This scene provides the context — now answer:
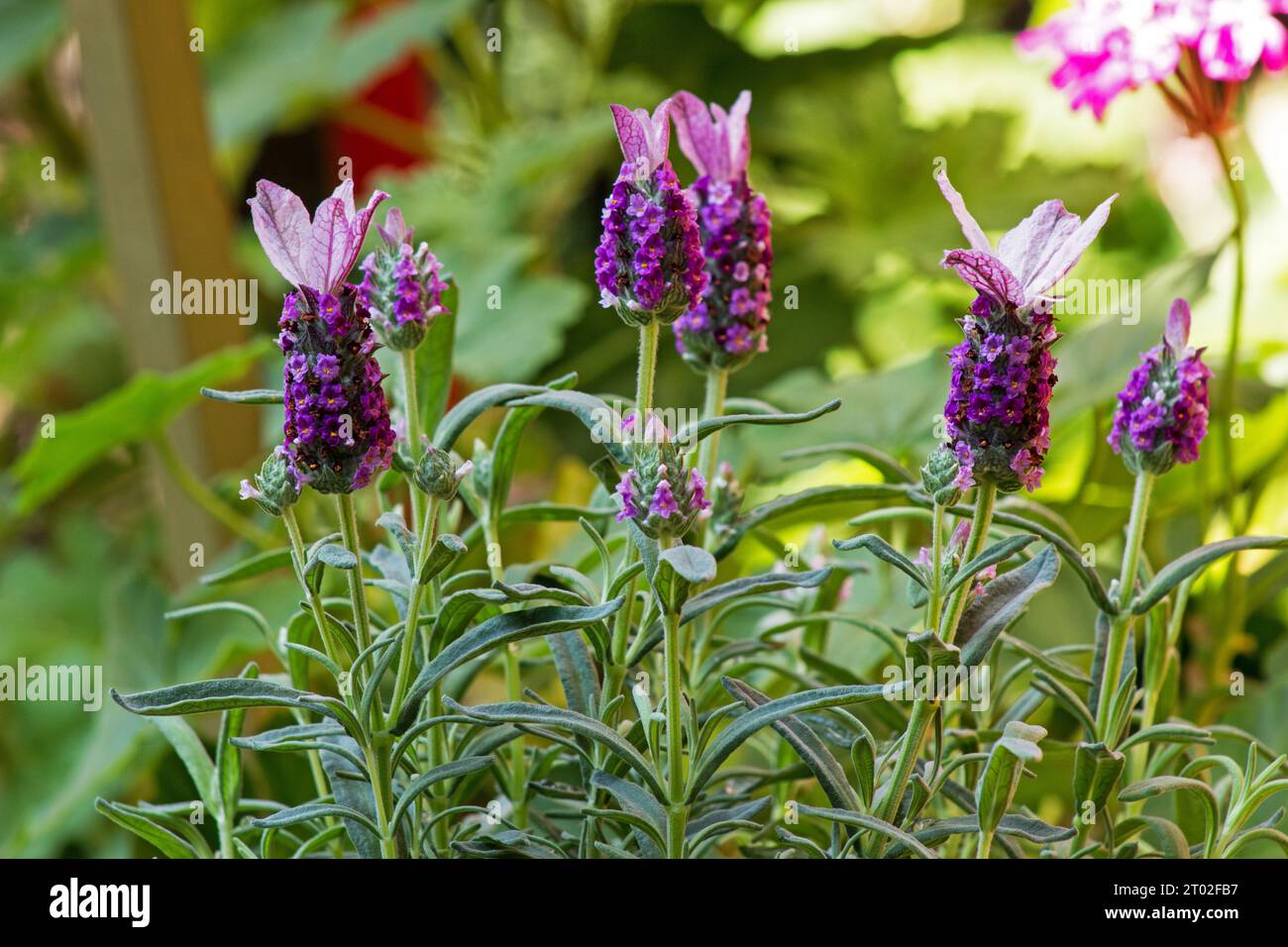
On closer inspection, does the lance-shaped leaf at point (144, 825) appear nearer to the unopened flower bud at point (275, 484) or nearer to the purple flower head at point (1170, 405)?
A: the unopened flower bud at point (275, 484)

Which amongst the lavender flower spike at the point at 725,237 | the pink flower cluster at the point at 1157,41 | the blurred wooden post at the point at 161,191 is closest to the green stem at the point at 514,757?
the lavender flower spike at the point at 725,237

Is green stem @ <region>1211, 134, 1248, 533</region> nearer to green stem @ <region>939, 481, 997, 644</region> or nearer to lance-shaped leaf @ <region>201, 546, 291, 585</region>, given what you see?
green stem @ <region>939, 481, 997, 644</region>

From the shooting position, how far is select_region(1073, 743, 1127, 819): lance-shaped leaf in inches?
15.2

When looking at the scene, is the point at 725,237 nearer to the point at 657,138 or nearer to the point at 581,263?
the point at 657,138

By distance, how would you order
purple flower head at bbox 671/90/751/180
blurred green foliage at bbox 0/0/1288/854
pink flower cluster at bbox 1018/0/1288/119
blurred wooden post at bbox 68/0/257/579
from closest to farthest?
purple flower head at bbox 671/90/751/180 < pink flower cluster at bbox 1018/0/1288/119 < blurred green foliage at bbox 0/0/1288/854 < blurred wooden post at bbox 68/0/257/579

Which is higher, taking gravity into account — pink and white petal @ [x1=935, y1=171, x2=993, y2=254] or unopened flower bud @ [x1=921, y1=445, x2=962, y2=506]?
pink and white petal @ [x1=935, y1=171, x2=993, y2=254]

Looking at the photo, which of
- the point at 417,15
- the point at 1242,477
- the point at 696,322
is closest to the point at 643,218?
the point at 696,322

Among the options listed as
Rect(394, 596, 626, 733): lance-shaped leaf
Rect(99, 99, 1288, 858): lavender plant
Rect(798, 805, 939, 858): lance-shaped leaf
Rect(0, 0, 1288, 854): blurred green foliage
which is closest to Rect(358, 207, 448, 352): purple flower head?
Rect(99, 99, 1288, 858): lavender plant

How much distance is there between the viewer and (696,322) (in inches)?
18.5

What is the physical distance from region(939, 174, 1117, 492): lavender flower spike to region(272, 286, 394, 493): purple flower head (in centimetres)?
18

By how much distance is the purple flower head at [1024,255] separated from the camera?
13.9 inches

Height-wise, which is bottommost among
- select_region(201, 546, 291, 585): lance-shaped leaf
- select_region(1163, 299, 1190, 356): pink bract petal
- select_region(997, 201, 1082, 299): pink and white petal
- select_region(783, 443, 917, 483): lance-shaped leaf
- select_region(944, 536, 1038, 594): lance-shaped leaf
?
select_region(944, 536, 1038, 594): lance-shaped leaf

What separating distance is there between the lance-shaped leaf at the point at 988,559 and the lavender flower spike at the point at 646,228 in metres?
0.12

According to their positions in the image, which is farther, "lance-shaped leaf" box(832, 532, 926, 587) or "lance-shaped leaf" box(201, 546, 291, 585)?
"lance-shaped leaf" box(201, 546, 291, 585)
